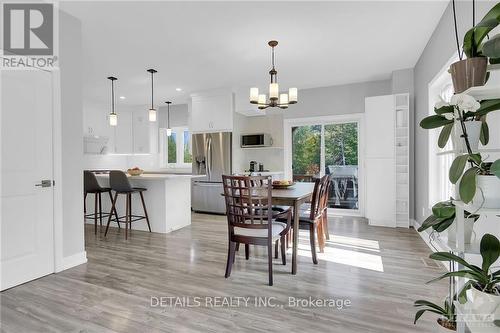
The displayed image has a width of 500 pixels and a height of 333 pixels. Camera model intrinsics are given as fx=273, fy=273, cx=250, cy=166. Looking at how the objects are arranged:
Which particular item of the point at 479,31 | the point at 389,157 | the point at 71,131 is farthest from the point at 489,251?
the point at 389,157

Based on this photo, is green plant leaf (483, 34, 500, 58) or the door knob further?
the door knob

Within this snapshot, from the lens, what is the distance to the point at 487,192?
1222mm

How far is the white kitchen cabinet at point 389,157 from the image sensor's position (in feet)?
14.9

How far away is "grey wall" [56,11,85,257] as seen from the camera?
2.80 m

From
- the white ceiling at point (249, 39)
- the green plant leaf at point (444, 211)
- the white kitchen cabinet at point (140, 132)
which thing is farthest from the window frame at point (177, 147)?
the green plant leaf at point (444, 211)

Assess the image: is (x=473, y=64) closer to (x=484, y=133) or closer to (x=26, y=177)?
(x=484, y=133)

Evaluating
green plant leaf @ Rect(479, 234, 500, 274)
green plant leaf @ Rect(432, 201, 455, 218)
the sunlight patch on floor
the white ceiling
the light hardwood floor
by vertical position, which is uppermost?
the white ceiling

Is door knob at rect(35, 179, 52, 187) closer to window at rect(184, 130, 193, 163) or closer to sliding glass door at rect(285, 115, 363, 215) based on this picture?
sliding glass door at rect(285, 115, 363, 215)

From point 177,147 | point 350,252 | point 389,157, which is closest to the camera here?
point 350,252

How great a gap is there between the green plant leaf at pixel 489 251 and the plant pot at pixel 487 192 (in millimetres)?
165

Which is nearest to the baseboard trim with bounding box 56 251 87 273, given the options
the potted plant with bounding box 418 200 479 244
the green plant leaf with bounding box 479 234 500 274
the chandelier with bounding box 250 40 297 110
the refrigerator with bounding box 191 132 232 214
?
the chandelier with bounding box 250 40 297 110

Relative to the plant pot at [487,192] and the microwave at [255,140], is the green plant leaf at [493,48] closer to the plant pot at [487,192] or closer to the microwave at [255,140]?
the plant pot at [487,192]

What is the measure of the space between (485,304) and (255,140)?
4.77 meters

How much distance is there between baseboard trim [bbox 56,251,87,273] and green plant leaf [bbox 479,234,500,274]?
3.39 meters
